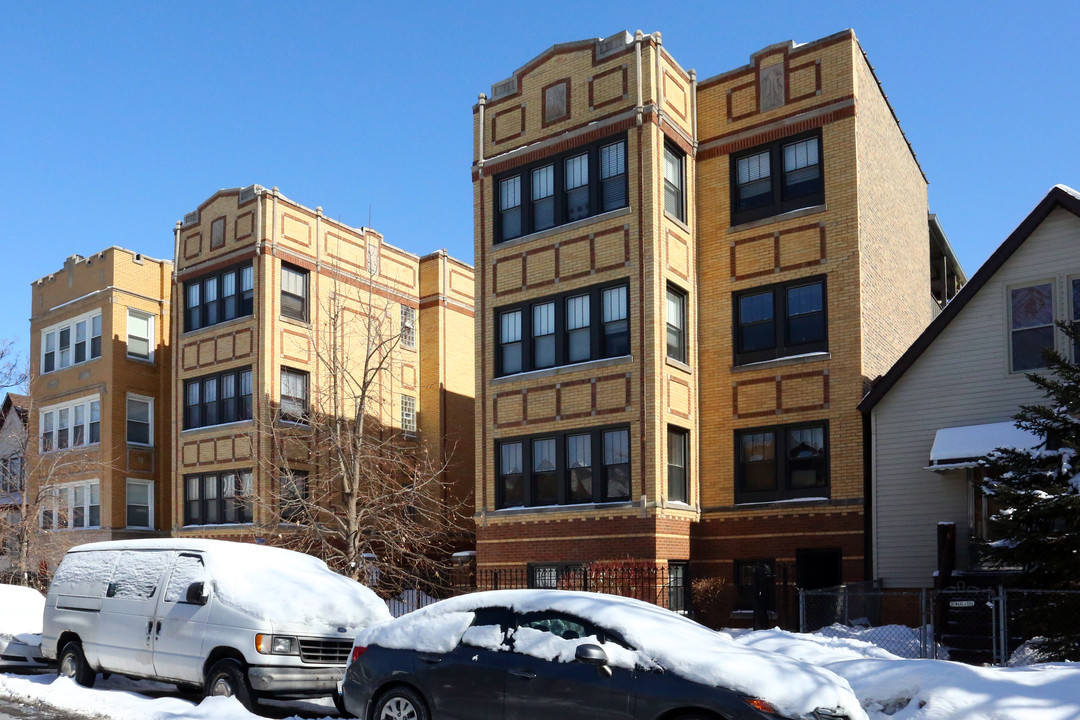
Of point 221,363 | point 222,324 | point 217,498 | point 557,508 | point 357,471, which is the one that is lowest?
point 217,498

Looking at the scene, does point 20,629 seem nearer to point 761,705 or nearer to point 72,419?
point 761,705

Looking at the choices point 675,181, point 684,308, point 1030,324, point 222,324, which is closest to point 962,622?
point 1030,324

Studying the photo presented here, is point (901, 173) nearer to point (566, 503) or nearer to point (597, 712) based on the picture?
point (566, 503)

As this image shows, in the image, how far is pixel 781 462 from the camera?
23.7m

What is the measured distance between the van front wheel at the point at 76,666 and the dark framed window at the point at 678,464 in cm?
1306

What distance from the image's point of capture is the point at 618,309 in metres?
24.3

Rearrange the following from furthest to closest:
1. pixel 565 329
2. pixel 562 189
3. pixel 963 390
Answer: pixel 562 189 → pixel 565 329 → pixel 963 390

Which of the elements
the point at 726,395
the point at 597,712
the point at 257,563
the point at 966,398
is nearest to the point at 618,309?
the point at 726,395

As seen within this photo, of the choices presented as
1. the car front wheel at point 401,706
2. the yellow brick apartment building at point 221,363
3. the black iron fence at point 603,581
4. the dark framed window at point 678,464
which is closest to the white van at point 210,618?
the car front wheel at point 401,706

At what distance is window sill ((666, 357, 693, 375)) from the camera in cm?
2402

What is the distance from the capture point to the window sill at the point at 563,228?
24.2 metres

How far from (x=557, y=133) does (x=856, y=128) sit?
6949 millimetres

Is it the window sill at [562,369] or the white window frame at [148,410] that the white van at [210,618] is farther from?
the white window frame at [148,410]

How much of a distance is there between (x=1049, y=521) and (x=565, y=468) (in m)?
11.7
